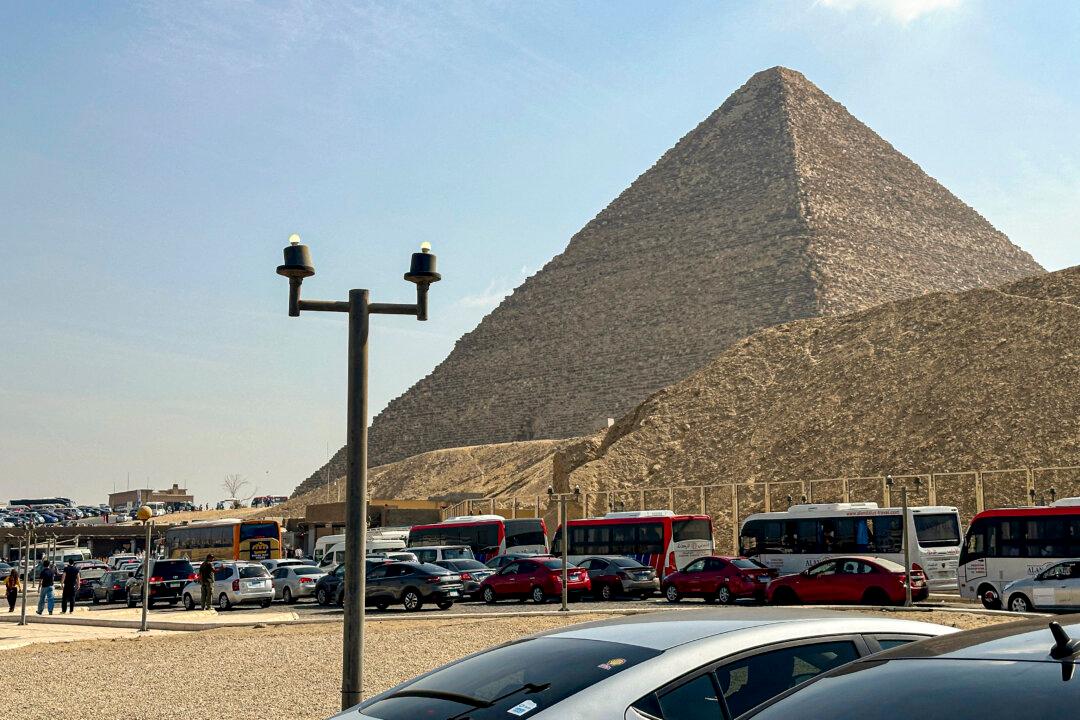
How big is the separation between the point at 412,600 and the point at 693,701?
23685mm

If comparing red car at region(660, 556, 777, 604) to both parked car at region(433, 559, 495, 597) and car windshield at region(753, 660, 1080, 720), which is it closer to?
parked car at region(433, 559, 495, 597)

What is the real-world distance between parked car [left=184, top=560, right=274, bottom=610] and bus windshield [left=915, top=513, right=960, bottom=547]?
639 inches

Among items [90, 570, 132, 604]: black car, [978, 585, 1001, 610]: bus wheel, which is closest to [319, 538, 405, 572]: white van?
[90, 570, 132, 604]: black car

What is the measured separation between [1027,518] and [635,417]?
144 feet

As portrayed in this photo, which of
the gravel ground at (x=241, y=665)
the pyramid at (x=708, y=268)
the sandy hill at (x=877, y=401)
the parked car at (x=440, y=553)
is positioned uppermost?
the pyramid at (x=708, y=268)

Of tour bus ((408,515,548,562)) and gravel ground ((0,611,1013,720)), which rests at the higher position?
tour bus ((408,515,548,562))

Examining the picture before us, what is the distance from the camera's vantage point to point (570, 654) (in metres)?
4.79

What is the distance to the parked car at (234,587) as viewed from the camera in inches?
1207

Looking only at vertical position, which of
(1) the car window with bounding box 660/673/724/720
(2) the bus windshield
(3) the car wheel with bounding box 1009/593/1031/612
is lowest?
(3) the car wheel with bounding box 1009/593/1031/612

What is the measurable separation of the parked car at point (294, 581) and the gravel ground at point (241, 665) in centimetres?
1091

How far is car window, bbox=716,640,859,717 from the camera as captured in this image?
15.3 ft

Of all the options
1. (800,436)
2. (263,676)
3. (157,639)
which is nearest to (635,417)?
(800,436)

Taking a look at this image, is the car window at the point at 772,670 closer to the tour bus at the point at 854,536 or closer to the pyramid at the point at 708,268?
the tour bus at the point at 854,536

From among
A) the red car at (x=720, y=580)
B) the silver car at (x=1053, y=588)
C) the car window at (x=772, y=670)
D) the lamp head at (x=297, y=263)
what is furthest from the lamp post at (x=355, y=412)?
the red car at (x=720, y=580)
